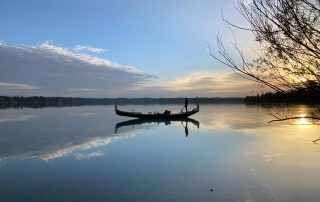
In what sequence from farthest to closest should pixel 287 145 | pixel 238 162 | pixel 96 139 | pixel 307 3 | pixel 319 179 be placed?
pixel 96 139 → pixel 287 145 → pixel 238 162 → pixel 319 179 → pixel 307 3

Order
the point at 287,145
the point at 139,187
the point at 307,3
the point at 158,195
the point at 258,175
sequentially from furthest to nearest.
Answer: the point at 287,145
the point at 258,175
the point at 139,187
the point at 158,195
the point at 307,3

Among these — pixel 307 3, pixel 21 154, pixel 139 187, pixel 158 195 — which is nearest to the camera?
pixel 307 3

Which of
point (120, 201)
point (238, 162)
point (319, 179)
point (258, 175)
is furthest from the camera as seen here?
point (238, 162)

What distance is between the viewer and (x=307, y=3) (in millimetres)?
4586

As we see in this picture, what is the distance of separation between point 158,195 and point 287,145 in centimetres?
1475

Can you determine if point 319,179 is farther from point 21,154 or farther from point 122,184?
point 21,154

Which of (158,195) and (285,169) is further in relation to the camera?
(285,169)

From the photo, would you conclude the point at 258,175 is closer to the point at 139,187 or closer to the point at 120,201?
the point at 139,187

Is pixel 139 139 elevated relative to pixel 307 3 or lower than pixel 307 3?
lower

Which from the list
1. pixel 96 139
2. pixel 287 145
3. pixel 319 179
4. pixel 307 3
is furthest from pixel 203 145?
pixel 307 3

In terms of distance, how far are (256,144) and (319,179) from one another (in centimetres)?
1107

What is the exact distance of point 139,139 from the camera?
28938 millimetres

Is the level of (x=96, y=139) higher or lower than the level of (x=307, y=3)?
lower

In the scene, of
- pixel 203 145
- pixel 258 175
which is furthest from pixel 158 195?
pixel 203 145
